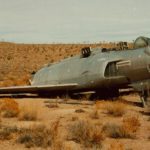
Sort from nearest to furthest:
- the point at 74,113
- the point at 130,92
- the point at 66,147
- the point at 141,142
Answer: the point at 66,147
the point at 141,142
the point at 74,113
the point at 130,92

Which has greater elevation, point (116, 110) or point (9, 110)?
point (9, 110)

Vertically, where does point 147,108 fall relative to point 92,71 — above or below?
below

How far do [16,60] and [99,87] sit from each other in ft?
139

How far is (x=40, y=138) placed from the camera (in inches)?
418

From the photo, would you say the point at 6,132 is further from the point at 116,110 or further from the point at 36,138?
the point at 116,110

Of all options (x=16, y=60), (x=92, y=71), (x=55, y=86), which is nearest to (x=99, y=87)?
(x=92, y=71)

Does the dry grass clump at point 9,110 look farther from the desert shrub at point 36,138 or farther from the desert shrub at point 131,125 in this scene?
the desert shrub at point 131,125

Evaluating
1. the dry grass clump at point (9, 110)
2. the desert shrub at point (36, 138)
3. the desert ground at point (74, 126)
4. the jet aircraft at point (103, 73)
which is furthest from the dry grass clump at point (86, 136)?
the jet aircraft at point (103, 73)

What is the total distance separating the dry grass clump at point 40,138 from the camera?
1015 centimetres

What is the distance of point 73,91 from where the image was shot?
20562 millimetres

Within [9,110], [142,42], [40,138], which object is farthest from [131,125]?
[142,42]

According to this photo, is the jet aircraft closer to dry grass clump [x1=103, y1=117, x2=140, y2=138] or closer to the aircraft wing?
the aircraft wing

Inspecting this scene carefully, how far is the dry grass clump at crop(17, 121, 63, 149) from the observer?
10.1 m

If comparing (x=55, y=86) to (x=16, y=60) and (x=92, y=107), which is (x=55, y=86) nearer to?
(x=92, y=107)
